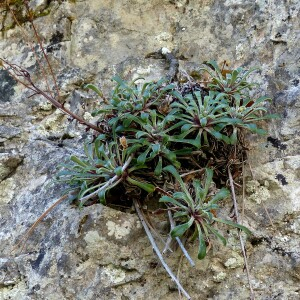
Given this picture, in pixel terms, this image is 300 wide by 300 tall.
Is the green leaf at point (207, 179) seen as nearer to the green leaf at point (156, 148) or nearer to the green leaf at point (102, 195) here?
the green leaf at point (156, 148)

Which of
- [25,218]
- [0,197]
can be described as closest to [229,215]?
[25,218]

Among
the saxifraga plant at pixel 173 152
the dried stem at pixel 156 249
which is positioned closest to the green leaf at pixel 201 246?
the saxifraga plant at pixel 173 152

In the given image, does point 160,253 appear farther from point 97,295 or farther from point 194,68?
point 194,68

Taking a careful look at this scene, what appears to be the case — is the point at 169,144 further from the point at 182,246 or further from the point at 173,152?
the point at 182,246

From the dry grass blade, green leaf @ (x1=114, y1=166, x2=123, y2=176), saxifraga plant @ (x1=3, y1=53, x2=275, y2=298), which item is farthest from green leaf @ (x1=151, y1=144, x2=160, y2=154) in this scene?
the dry grass blade

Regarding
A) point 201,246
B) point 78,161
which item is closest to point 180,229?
point 201,246

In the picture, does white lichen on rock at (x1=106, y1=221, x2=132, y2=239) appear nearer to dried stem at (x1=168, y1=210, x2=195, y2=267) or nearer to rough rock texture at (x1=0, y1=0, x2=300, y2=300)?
rough rock texture at (x1=0, y1=0, x2=300, y2=300)

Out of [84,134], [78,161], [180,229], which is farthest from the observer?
[84,134]

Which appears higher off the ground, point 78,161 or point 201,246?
point 78,161
